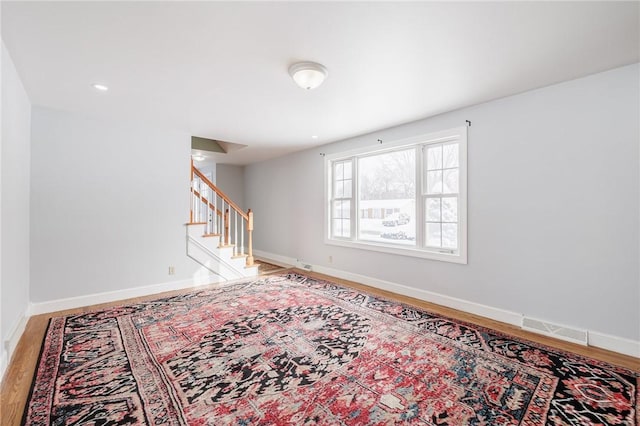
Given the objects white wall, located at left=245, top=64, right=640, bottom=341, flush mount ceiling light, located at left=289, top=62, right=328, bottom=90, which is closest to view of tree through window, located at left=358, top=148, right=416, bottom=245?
white wall, located at left=245, top=64, right=640, bottom=341

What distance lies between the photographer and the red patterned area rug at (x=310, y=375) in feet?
5.84

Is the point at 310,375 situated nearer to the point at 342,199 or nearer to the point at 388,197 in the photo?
the point at 388,197

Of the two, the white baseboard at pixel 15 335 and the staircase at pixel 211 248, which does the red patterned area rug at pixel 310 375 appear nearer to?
the white baseboard at pixel 15 335

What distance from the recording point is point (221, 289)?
454cm

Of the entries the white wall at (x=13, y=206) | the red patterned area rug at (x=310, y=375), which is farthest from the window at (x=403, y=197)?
the white wall at (x=13, y=206)

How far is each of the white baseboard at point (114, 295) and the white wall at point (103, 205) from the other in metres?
0.06

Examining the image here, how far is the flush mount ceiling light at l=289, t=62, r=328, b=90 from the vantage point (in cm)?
250

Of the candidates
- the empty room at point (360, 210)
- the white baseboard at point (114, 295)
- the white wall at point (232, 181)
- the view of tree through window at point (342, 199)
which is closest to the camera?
the empty room at point (360, 210)

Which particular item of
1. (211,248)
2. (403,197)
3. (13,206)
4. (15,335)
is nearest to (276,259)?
(211,248)

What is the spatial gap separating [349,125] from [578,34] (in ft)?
8.77

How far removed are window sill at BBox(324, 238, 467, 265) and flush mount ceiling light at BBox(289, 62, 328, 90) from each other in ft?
8.68

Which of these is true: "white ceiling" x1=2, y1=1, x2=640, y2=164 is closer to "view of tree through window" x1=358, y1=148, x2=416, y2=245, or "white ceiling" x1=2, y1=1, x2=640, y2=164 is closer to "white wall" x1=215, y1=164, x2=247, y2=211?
"view of tree through window" x1=358, y1=148, x2=416, y2=245

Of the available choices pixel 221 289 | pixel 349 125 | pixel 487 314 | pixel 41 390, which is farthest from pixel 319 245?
pixel 41 390

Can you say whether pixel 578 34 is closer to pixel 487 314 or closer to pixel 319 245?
pixel 487 314
